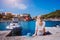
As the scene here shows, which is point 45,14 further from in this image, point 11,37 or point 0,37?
point 0,37

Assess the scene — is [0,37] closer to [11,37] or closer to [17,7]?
[11,37]

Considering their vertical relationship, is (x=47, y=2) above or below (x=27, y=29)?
above

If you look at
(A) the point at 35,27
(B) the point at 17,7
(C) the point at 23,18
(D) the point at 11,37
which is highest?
(B) the point at 17,7

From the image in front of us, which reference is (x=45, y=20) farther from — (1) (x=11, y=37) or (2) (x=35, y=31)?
(1) (x=11, y=37)

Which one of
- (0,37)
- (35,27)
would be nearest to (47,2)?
(35,27)

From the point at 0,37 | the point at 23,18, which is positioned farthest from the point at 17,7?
the point at 0,37

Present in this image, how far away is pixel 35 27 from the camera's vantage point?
1.53 metres

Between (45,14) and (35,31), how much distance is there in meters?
0.22

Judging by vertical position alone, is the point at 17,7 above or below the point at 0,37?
above

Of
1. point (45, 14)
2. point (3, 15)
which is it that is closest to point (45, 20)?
point (45, 14)

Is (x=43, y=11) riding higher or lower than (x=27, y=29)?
higher

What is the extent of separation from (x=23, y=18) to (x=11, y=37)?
0.24m

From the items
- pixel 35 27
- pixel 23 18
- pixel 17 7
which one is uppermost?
pixel 17 7

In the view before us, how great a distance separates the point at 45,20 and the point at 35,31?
0.54 ft
